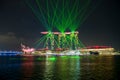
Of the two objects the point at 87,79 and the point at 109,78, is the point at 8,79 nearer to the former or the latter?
the point at 87,79

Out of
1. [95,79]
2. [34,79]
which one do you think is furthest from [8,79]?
[95,79]

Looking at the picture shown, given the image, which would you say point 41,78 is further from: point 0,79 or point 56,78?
point 0,79

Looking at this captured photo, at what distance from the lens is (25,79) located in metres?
51.8

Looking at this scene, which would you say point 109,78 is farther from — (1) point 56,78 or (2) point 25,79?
(2) point 25,79

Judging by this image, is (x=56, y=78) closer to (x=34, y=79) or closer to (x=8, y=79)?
(x=34, y=79)

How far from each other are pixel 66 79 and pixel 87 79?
3.91 m

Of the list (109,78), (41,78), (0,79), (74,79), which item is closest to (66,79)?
(74,79)

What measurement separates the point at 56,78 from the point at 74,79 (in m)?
3.63

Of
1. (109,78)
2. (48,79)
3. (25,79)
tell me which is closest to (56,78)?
(48,79)

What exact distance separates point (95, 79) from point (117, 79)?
159 inches

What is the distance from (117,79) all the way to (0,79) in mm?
21836

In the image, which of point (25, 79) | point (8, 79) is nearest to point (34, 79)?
point (25, 79)

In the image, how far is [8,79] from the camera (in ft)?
171

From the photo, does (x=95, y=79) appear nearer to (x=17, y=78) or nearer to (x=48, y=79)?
(x=48, y=79)
